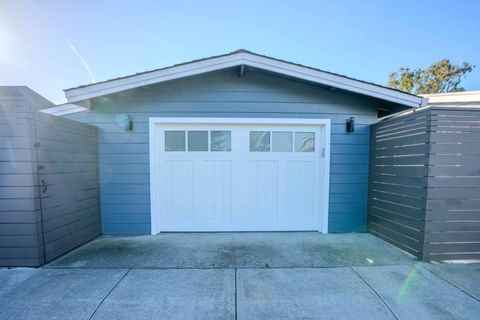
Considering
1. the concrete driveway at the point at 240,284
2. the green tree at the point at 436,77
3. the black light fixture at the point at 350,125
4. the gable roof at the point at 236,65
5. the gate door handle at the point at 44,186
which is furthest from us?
the green tree at the point at 436,77

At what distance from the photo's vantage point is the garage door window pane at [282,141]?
3.71m

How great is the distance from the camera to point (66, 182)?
2.94 metres

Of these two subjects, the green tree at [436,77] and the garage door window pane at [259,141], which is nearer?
the garage door window pane at [259,141]

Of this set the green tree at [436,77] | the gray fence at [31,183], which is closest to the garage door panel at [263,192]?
the gray fence at [31,183]

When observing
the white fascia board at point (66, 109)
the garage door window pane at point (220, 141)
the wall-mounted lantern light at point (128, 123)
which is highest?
the white fascia board at point (66, 109)

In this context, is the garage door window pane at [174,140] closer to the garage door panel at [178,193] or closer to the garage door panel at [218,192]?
the garage door panel at [178,193]

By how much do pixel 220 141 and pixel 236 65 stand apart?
1.28m

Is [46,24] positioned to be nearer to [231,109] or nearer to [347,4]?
[231,109]

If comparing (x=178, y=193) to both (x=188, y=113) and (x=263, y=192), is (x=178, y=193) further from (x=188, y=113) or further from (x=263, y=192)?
(x=263, y=192)

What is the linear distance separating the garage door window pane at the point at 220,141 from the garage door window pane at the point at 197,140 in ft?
0.39

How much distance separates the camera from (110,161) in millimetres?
3594

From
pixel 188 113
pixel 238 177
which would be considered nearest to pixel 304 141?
pixel 238 177

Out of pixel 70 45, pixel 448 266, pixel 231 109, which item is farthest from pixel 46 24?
pixel 448 266

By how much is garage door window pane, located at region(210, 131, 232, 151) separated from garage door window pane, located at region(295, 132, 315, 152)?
3.99ft
